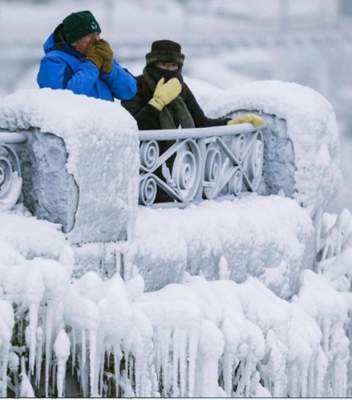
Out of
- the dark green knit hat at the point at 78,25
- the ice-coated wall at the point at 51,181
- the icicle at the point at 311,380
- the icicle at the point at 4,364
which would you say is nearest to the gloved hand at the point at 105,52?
the dark green knit hat at the point at 78,25

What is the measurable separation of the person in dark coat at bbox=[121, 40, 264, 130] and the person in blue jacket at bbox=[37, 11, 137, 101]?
2.22 feet

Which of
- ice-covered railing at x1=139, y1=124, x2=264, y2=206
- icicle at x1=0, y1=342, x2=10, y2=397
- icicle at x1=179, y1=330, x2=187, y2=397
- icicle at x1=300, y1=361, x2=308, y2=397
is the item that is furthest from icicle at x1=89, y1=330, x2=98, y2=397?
icicle at x1=300, y1=361, x2=308, y2=397

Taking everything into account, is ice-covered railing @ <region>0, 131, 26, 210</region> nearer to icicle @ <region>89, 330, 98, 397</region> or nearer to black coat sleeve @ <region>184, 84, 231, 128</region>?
icicle @ <region>89, 330, 98, 397</region>

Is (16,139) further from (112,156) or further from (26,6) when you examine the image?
(26,6)

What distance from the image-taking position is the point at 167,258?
767 centimetres

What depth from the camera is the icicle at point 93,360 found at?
658 centimetres

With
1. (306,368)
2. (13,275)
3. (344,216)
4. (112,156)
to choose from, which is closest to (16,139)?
(112,156)

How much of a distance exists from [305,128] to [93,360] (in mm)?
3425

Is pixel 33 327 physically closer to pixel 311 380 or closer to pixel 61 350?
pixel 61 350

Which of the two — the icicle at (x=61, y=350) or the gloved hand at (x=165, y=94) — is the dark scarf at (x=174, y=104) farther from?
the icicle at (x=61, y=350)

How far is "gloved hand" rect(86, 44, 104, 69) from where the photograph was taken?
8.03 metres

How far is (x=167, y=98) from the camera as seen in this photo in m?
8.82

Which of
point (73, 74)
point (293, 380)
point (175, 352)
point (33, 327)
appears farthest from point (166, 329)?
point (73, 74)

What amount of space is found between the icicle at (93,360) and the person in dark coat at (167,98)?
2568 mm
